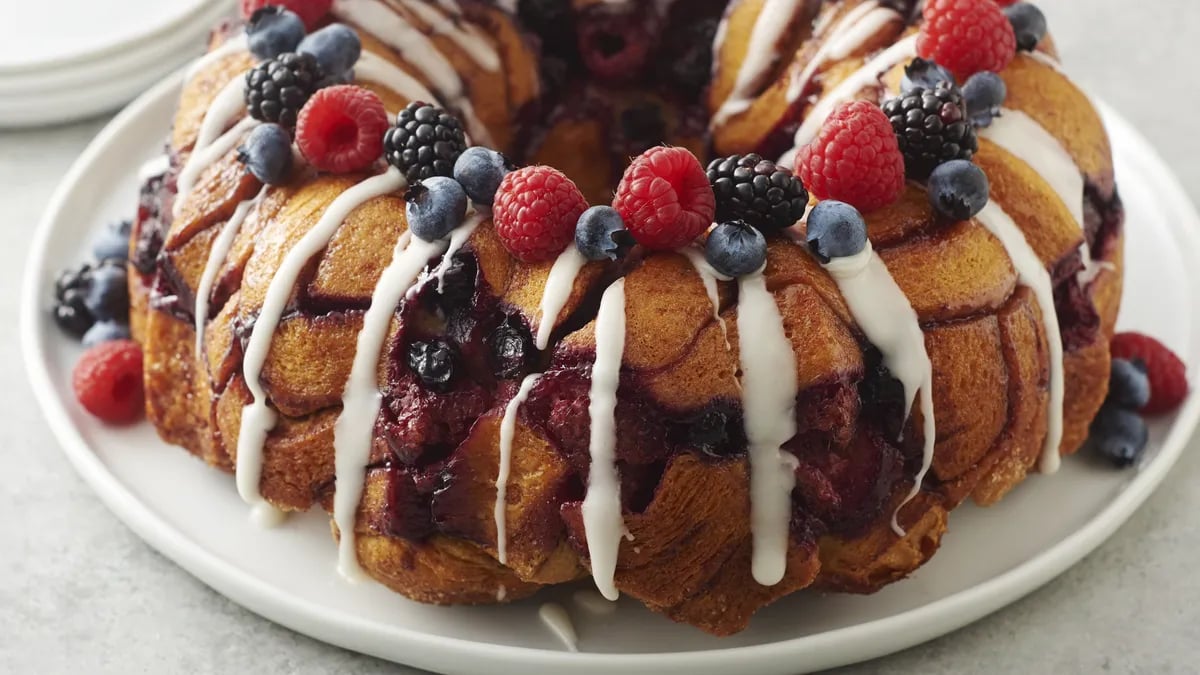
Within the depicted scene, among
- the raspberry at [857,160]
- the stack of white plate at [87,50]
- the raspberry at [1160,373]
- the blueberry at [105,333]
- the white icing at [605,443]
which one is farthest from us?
the stack of white plate at [87,50]

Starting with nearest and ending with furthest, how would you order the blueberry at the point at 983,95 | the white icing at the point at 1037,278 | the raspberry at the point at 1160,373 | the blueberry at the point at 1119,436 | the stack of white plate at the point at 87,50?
the white icing at the point at 1037,278
the blueberry at the point at 983,95
the blueberry at the point at 1119,436
the raspberry at the point at 1160,373
the stack of white plate at the point at 87,50

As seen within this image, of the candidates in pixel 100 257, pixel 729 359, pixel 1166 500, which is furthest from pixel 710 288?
pixel 100 257

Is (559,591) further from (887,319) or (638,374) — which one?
(887,319)

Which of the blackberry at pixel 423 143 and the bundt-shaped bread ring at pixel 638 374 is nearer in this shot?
the bundt-shaped bread ring at pixel 638 374

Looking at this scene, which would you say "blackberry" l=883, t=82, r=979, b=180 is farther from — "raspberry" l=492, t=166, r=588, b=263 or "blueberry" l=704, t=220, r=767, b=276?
"raspberry" l=492, t=166, r=588, b=263

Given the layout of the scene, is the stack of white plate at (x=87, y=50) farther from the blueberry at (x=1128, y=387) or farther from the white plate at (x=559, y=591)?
the blueberry at (x=1128, y=387)

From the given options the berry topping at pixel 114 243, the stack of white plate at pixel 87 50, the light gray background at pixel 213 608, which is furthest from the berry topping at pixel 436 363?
the stack of white plate at pixel 87 50

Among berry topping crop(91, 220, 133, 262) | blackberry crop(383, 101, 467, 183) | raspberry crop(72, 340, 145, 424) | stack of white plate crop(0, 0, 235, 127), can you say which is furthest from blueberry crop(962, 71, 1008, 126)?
stack of white plate crop(0, 0, 235, 127)
